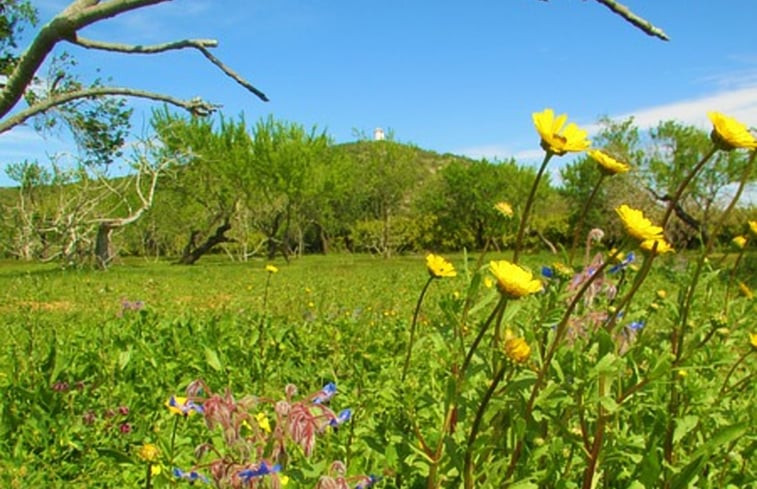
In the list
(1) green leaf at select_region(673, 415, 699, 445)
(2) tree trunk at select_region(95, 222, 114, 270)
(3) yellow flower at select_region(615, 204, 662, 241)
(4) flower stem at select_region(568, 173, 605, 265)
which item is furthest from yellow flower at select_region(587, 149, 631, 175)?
(2) tree trunk at select_region(95, 222, 114, 270)

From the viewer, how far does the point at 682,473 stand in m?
1.35

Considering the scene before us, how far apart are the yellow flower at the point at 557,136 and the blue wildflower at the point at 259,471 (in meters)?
0.69

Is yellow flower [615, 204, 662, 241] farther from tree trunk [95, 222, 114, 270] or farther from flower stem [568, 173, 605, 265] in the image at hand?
tree trunk [95, 222, 114, 270]

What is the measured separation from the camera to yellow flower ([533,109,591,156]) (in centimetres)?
117

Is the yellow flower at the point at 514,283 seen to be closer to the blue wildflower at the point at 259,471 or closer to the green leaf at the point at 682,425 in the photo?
the blue wildflower at the point at 259,471

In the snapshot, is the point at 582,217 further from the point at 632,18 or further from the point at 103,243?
the point at 103,243

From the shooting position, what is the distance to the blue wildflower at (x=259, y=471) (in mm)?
998

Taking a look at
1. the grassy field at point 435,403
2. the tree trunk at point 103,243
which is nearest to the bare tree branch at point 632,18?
the grassy field at point 435,403

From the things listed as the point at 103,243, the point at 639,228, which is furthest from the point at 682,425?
the point at 103,243

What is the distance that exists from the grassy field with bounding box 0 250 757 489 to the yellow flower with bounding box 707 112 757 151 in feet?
1.31

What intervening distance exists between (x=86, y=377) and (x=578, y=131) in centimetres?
280

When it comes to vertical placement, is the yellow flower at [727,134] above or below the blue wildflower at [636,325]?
above

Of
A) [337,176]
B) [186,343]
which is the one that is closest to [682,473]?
[186,343]

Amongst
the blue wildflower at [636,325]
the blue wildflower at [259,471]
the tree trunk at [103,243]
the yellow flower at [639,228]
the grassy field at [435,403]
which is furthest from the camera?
the tree trunk at [103,243]
